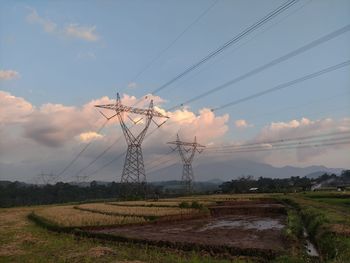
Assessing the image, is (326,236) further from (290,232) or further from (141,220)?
(141,220)

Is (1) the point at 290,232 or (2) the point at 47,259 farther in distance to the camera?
(1) the point at 290,232

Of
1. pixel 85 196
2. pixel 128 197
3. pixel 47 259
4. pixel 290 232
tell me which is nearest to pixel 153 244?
pixel 47 259

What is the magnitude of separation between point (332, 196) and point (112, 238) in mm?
42179

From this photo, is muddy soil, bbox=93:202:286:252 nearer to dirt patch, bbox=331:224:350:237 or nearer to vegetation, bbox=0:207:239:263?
vegetation, bbox=0:207:239:263

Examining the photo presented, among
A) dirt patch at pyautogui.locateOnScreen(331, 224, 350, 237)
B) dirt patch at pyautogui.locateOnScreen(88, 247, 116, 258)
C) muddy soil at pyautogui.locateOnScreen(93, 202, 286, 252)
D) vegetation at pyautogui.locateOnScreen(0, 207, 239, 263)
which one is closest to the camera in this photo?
vegetation at pyautogui.locateOnScreen(0, 207, 239, 263)

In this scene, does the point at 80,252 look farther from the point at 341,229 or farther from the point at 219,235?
the point at 341,229

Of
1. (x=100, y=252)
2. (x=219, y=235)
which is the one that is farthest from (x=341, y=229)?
(x=100, y=252)

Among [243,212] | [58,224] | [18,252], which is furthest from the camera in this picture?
[243,212]

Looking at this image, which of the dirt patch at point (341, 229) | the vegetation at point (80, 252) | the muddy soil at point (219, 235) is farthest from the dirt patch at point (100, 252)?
the dirt patch at point (341, 229)

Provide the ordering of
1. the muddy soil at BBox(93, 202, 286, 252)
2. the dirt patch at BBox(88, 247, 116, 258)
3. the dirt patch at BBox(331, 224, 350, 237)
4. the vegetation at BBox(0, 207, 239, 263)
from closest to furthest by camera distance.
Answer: the vegetation at BBox(0, 207, 239, 263) < the dirt patch at BBox(88, 247, 116, 258) < the dirt patch at BBox(331, 224, 350, 237) < the muddy soil at BBox(93, 202, 286, 252)

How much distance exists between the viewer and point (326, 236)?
72.9ft

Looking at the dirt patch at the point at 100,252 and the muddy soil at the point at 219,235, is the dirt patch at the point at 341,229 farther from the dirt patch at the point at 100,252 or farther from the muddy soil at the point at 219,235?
the dirt patch at the point at 100,252

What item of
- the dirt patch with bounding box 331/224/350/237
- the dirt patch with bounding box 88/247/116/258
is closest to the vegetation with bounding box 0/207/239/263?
the dirt patch with bounding box 88/247/116/258

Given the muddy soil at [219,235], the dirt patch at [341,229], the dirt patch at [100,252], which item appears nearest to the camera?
the dirt patch at [100,252]
